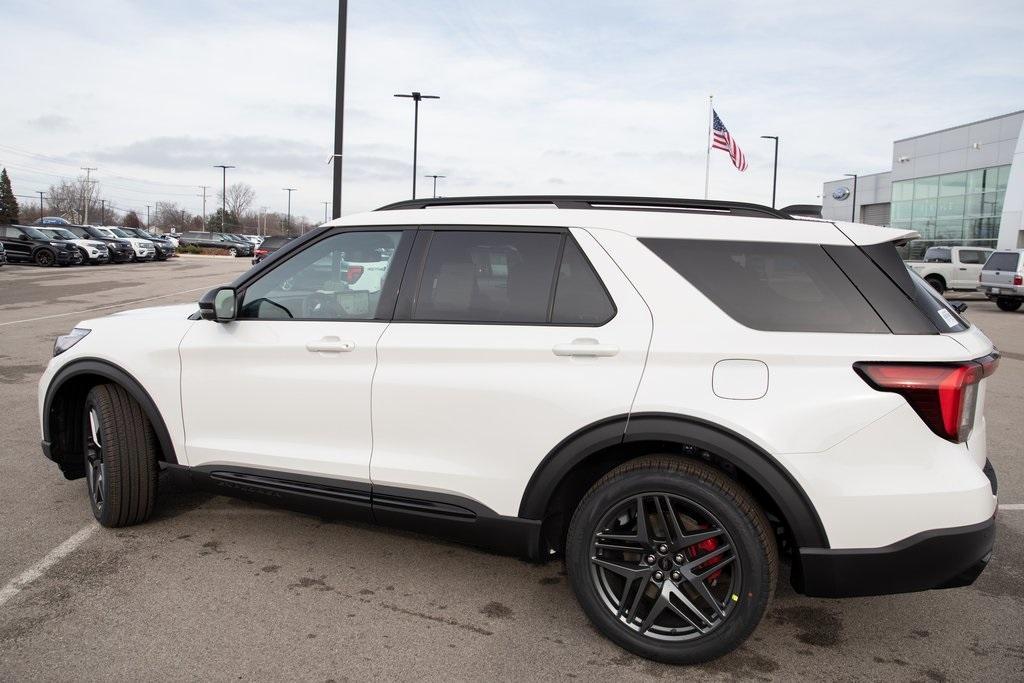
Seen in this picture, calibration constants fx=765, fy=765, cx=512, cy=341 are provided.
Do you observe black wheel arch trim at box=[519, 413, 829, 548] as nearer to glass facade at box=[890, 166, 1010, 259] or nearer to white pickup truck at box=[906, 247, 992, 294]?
white pickup truck at box=[906, 247, 992, 294]

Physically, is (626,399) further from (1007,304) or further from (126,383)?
(1007,304)

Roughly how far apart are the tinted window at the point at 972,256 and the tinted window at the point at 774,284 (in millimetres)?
24711

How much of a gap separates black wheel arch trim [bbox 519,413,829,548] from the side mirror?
1638mm

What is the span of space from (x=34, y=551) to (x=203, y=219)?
11779cm

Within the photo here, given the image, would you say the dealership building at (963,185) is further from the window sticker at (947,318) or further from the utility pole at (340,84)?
the window sticker at (947,318)

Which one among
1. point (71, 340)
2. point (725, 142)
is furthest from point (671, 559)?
point (725, 142)

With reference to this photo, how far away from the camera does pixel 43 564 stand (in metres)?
3.56

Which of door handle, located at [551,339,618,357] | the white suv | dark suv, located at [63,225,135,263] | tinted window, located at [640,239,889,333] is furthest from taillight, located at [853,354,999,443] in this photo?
dark suv, located at [63,225,135,263]

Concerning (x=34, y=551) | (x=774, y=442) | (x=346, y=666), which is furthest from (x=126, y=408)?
(x=774, y=442)

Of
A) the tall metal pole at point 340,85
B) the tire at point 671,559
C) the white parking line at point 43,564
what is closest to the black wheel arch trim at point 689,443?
the tire at point 671,559

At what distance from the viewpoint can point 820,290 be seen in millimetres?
2777

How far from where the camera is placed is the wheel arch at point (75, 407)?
12.3 feet

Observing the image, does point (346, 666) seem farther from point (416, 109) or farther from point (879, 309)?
point (416, 109)

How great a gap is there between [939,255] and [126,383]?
2590 centimetres
